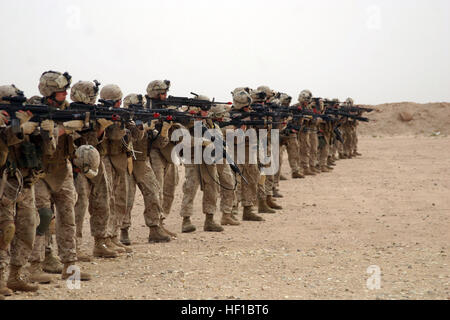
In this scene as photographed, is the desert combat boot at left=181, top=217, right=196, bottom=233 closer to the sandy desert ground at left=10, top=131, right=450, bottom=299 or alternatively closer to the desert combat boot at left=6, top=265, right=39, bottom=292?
the sandy desert ground at left=10, top=131, right=450, bottom=299

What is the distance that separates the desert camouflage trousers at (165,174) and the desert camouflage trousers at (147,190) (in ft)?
0.81

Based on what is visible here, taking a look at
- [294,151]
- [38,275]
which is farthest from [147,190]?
[294,151]

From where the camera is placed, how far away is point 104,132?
302 inches

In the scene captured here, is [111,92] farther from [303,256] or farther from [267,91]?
[267,91]

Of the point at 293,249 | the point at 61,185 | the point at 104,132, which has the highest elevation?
the point at 104,132

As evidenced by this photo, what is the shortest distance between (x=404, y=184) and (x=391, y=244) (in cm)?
770

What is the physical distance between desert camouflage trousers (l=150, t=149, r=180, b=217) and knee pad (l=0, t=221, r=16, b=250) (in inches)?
137

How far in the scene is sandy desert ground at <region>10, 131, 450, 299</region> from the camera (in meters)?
6.21

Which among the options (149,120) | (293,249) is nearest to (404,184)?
(293,249)

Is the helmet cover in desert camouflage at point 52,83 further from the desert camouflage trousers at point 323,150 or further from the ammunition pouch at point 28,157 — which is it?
the desert camouflage trousers at point 323,150

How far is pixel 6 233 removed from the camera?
5.97 m

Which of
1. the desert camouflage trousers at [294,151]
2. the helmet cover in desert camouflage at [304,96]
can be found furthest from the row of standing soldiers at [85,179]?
the helmet cover in desert camouflage at [304,96]

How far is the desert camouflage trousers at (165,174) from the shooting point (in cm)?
963
